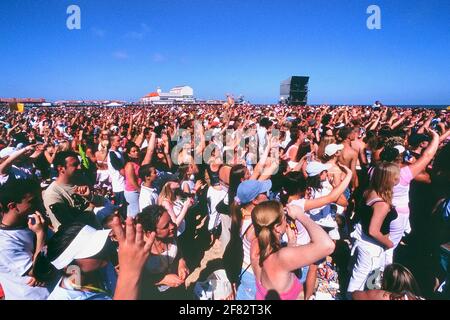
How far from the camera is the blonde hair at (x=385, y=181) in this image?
7.23 feet

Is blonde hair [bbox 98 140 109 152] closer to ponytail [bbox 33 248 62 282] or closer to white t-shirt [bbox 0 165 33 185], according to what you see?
white t-shirt [bbox 0 165 33 185]

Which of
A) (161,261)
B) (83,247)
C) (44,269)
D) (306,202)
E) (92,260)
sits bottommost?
(161,261)

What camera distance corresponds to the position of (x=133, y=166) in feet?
11.2

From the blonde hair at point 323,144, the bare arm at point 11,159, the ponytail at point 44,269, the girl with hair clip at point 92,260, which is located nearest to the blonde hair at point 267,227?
the girl with hair clip at point 92,260

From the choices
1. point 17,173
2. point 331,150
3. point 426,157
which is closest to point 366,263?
point 426,157

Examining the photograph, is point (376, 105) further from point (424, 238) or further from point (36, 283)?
point (36, 283)

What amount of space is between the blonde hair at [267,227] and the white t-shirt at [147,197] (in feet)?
5.42

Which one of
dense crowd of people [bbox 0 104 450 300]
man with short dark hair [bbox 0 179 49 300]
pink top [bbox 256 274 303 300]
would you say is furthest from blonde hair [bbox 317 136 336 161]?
man with short dark hair [bbox 0 179 49 300]

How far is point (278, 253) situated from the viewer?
174cm

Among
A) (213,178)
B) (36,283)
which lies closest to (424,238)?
(213,178)

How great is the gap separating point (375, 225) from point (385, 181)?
0.42 meters

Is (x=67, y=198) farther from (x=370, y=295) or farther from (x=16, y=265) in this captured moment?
(x=370, y=295)

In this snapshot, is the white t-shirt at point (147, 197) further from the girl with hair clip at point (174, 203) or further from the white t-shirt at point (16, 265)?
the white t-shirt at point (16, 265)

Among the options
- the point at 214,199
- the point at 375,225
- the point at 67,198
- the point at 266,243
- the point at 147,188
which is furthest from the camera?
the point at 214,199
